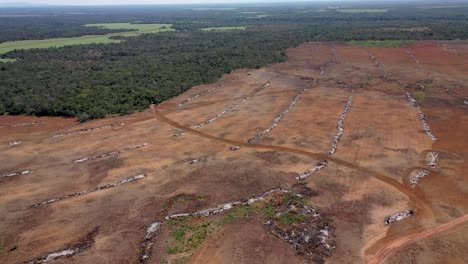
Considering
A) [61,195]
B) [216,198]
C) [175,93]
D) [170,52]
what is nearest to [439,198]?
[216,198]

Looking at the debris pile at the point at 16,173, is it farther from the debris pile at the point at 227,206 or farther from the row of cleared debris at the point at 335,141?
the row of cleared debris at the point at 335,141

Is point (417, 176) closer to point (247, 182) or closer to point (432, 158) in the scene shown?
point (432, 158)

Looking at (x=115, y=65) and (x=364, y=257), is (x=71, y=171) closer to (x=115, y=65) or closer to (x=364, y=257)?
(x=364, y=257)

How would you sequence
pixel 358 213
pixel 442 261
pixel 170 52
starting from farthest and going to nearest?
pixel 170 52
pixel 358 213
pixel 442 261

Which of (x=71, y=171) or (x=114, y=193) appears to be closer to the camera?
(x=114, y=193)

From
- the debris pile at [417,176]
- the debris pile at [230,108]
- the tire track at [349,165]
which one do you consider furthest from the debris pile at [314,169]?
the debris pile at [230,108]

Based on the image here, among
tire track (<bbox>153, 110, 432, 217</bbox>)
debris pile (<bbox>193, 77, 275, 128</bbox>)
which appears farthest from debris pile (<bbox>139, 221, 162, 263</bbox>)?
debris pile (<bbox>193, 77, 275, 128</bbox>)

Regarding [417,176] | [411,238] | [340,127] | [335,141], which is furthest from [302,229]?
[340,127]

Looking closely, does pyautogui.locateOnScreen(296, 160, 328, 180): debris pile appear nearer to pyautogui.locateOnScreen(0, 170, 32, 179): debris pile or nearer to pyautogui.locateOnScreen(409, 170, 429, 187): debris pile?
pyautogui.locateOnScreen(409, 170, 429, 187): debris pile
